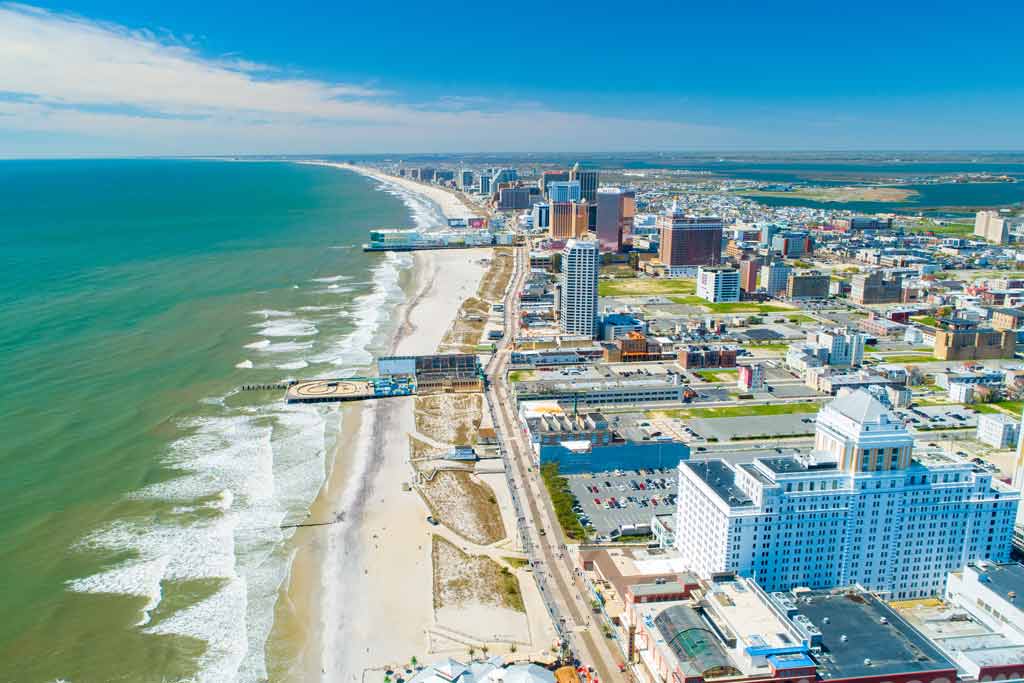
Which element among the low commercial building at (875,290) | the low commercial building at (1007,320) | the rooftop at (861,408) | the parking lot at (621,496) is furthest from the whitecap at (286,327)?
the low commercial building at (1007,320)

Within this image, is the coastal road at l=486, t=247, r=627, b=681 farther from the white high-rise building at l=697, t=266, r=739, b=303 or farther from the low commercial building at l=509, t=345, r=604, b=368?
the white high-rise building at l=697, t=266, r=739, b=303

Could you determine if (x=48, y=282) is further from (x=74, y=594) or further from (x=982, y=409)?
(x=982, y=409)

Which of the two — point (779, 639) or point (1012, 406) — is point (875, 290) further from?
point (779, 639)

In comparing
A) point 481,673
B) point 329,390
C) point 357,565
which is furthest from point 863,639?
point 329,390

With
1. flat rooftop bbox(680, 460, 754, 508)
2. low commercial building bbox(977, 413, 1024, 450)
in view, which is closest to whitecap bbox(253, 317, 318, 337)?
flat rooftop bbox(680, 460, 754, 508)

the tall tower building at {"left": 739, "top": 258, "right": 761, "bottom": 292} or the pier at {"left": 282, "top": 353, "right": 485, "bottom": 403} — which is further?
the tall tower building at {"left": 739, "top": 258, "right": 761, "bottom": 292}

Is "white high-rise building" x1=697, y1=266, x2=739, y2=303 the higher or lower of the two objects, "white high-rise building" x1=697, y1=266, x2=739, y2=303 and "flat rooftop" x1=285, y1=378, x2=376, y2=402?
the higher

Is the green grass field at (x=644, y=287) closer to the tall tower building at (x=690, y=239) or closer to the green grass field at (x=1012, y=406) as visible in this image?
the tall tower building at (x=690, y=239)
